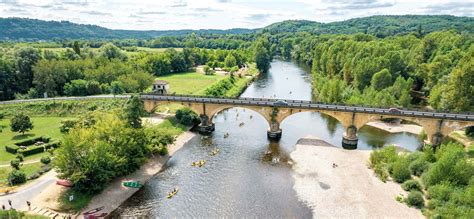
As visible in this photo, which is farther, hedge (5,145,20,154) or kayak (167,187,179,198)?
hedge (5,145,20,154)

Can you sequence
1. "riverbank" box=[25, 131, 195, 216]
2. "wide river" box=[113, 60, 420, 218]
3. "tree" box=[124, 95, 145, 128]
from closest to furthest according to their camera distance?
"riverbank" box=[25, 131, 195, 216] < "wide river" box=[113, 60, 420, 218] < "tree" box=[124, 95, 145, 128]

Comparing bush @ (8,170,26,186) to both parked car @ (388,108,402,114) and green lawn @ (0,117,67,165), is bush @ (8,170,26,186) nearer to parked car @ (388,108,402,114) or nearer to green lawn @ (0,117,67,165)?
green lawn @ (0,117,67,165)

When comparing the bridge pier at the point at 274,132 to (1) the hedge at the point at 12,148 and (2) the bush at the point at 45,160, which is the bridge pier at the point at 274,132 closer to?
(2) the bush at the point at 45,160

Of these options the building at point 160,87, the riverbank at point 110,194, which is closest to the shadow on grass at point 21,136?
the riverbank at point 110,194

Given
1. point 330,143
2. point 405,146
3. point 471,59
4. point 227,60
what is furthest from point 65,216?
point 227,60

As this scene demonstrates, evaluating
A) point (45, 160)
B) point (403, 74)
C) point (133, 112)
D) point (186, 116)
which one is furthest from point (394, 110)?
point (45, 160)

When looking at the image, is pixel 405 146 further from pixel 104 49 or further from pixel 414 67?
pixel 104 49

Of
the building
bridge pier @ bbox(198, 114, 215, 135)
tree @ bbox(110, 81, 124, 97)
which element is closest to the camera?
bridge pier @ bbox(198, 114, 215, 135)

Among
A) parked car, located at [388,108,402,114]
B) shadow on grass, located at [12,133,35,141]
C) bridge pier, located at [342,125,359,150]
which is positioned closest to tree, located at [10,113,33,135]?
shadow on grass, located at [12,133,35,141]
